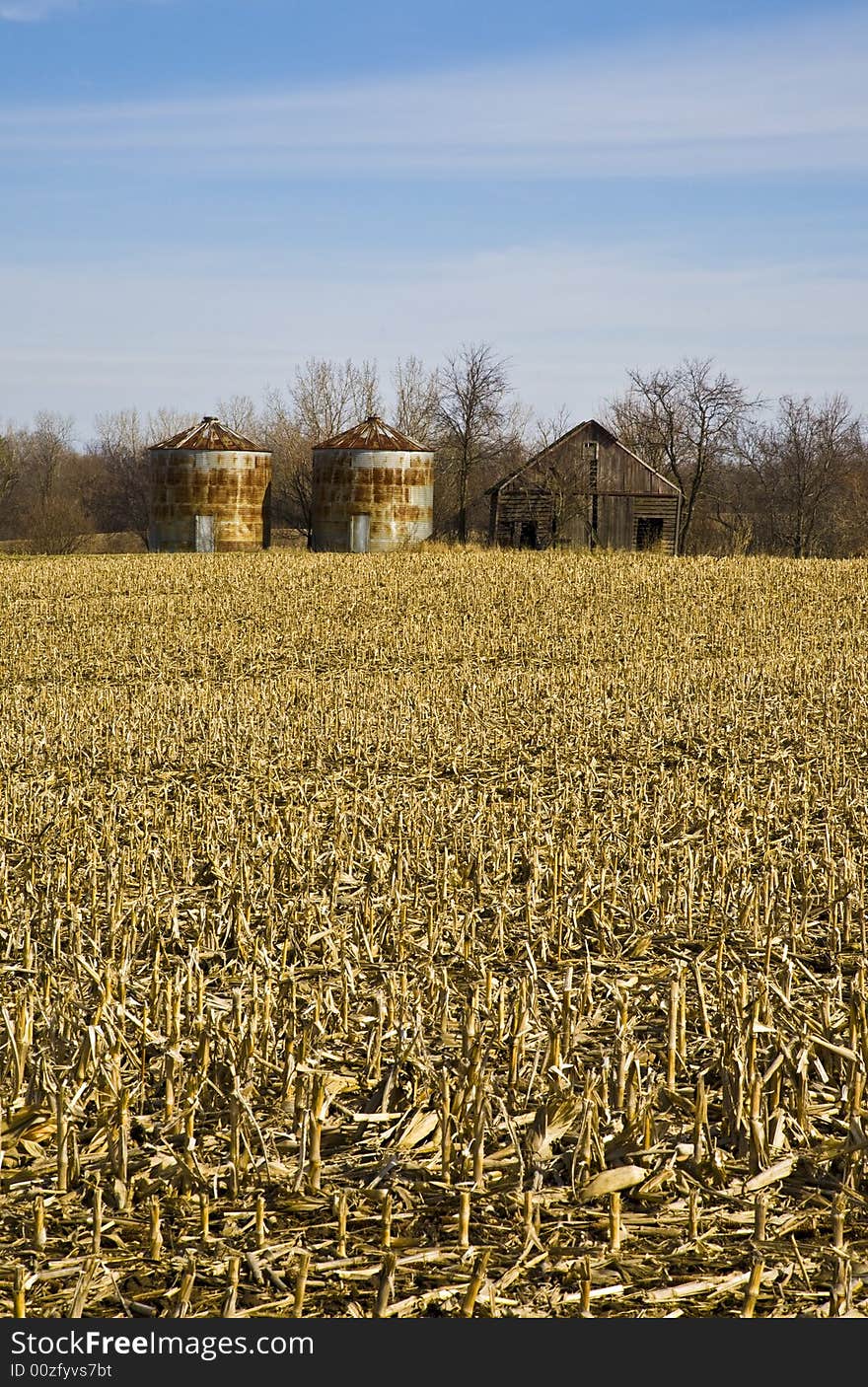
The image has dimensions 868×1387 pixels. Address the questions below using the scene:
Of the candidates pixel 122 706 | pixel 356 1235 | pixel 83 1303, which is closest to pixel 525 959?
pixel 356 1235

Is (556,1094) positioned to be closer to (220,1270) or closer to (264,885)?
(220,1270)

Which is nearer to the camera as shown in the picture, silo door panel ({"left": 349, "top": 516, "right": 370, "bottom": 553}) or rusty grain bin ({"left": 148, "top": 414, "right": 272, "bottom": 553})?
silo door panel ({"left": 349, "top": 516, "right": 370, "bottom": 553})

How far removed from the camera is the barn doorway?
49656 millimetres

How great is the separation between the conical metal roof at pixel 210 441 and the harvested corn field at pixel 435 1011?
113 feet

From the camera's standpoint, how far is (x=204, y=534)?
48.2 metres

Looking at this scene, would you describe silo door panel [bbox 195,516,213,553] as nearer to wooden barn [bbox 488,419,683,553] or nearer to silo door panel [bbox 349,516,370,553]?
silo door panel [bbox 349,516,370,553]

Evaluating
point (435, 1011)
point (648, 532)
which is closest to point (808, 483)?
point (648, 532)

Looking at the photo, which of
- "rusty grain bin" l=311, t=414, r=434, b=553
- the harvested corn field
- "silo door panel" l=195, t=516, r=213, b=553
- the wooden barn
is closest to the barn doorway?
the wooden barn

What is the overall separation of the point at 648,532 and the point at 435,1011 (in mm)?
45051

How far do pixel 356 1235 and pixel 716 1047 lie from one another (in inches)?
84.6

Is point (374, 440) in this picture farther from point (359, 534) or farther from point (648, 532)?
point (648, 532)

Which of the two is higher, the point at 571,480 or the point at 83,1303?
the point at 571,480

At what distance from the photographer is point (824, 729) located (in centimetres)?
1458

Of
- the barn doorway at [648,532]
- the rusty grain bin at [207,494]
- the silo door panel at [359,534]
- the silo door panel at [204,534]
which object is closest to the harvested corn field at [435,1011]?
the silo door panel at [359,534]
